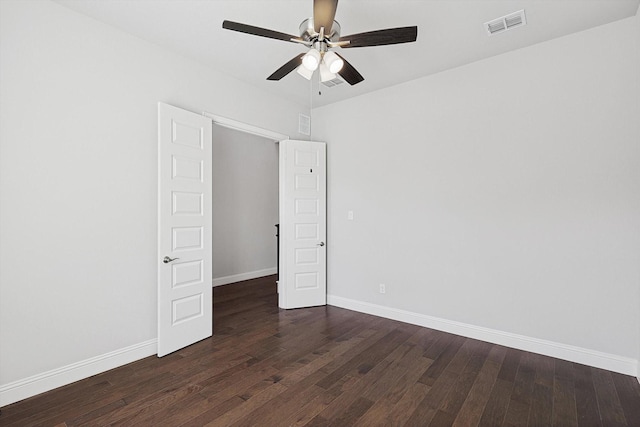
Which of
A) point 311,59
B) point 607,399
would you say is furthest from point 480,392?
point 311,59

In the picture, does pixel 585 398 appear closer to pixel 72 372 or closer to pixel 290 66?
pixel 290 66

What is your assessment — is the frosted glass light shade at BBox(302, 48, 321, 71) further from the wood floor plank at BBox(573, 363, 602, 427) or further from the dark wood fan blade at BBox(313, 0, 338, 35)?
the wood floor plank at BBox(573, 363, 602, 427)

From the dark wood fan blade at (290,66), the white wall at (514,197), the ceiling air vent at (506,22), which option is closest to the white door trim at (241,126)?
the white wall at (514,197)

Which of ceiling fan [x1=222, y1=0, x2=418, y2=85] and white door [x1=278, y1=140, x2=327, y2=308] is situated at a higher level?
ceiling fan [x1=222, y1=0, x2=418, y2=85]

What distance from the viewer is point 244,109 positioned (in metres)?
4.04

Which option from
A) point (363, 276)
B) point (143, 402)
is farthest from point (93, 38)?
point (363, 276)

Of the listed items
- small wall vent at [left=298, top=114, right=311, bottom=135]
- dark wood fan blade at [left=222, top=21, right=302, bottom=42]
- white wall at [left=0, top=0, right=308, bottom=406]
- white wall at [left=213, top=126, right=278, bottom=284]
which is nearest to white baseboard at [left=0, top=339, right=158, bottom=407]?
white wall at [left=0, top=0, right=308, bottom=406]

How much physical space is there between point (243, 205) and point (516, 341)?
5.05 meters

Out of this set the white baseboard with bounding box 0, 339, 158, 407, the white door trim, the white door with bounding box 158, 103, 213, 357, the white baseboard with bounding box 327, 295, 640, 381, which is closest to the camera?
the white baseboard with bounding box 0, 339, 158, 407

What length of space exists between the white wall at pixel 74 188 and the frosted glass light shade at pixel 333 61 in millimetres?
1839

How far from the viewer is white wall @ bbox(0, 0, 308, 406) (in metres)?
2.31

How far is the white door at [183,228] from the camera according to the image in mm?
3049

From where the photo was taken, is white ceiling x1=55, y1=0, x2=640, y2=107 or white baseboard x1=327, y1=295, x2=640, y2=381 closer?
white ceiling x1=55, y1=0, x2=640, y2=107

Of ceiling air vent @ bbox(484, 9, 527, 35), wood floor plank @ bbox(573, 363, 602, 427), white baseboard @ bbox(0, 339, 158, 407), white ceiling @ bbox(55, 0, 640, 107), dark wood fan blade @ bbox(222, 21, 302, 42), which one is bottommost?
wood floor plank @ bbox(573, 363, 602, 427)
